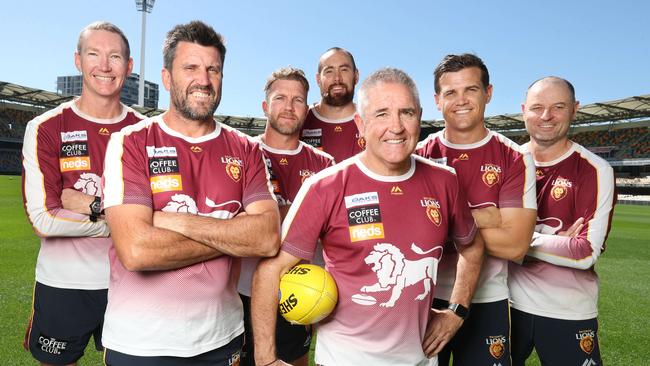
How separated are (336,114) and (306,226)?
2.23 m

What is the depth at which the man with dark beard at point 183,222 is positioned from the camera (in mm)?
2316

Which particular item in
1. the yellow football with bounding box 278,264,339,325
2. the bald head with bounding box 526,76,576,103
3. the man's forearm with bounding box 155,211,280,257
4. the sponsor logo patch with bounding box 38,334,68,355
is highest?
the bald head with bounding box 526,76,576,103

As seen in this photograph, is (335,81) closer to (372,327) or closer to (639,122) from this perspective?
(372,327)

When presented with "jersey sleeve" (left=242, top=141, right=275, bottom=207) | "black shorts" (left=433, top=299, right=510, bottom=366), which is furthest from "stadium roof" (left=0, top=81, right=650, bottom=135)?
"jersey sleeve" (left=242, top=141, right=275, bottom=207)

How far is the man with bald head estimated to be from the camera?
10.4 feet

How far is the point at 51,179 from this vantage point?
3.02m

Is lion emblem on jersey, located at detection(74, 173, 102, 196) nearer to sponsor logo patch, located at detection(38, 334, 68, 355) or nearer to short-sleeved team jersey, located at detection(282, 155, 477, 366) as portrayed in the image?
sponsor logo patch, located at detection(38, 334, 68, 355)

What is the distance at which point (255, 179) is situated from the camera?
8.59 feet

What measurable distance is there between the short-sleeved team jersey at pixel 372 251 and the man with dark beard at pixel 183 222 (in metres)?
0.30

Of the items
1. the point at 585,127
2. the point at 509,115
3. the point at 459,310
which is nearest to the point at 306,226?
the point at 459,310

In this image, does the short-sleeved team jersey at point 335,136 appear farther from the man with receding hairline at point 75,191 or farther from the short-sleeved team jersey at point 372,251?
the short-sleeved team jersey at point 372,251

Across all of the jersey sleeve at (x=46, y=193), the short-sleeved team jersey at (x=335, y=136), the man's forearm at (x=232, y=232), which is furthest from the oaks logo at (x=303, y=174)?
the jersey sleeve at (x=46, y=193)

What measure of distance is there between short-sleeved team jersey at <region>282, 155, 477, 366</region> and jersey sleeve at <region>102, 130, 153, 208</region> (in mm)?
742

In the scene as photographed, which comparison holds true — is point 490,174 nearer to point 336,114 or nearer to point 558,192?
point 558,192
